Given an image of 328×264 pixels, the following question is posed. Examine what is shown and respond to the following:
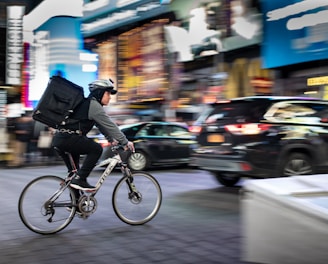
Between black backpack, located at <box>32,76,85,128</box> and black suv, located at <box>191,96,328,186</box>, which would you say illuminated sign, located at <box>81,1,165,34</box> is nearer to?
black suv, located at <box>191,96,328,186</box>

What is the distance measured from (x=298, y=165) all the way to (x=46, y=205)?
4.57 m

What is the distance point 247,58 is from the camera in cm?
1928

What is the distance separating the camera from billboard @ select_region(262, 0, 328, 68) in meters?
14.0

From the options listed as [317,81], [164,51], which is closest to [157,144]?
[317,81]

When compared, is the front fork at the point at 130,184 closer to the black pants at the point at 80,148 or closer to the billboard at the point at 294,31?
the black pants at the point at 80,148

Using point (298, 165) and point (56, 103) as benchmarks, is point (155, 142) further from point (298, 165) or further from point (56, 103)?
point (56, 103)

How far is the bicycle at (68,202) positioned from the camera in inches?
213

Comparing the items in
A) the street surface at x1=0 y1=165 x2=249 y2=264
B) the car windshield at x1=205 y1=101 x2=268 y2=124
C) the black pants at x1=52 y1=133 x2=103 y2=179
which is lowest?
the street surface at x1=0 y1=165 x2=249 y2=264

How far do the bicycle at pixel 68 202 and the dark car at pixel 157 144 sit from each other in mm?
6224

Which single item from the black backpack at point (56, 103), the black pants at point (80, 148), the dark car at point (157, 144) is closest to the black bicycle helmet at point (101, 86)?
the black backpack at point (56, 103)

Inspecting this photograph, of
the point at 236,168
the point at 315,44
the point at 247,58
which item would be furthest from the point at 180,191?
the point at 247,58

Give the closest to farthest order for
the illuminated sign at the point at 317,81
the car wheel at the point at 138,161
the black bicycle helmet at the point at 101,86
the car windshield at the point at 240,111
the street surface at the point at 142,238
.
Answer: the street surface at the point at 142,238 → the black bicycle helmet at the point at 101,86 → the car windshield at the point at 240,111 → the car wheel at the point at 138,161 → the illuminated sign at the point at 317,81

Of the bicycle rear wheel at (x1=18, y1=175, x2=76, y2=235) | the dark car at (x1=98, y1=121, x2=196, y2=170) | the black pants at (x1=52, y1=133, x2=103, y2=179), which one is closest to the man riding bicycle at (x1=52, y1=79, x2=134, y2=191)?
the black pants at (x1=52, y1=133, x2=103, y2=179)

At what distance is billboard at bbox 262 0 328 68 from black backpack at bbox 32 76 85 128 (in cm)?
1051
